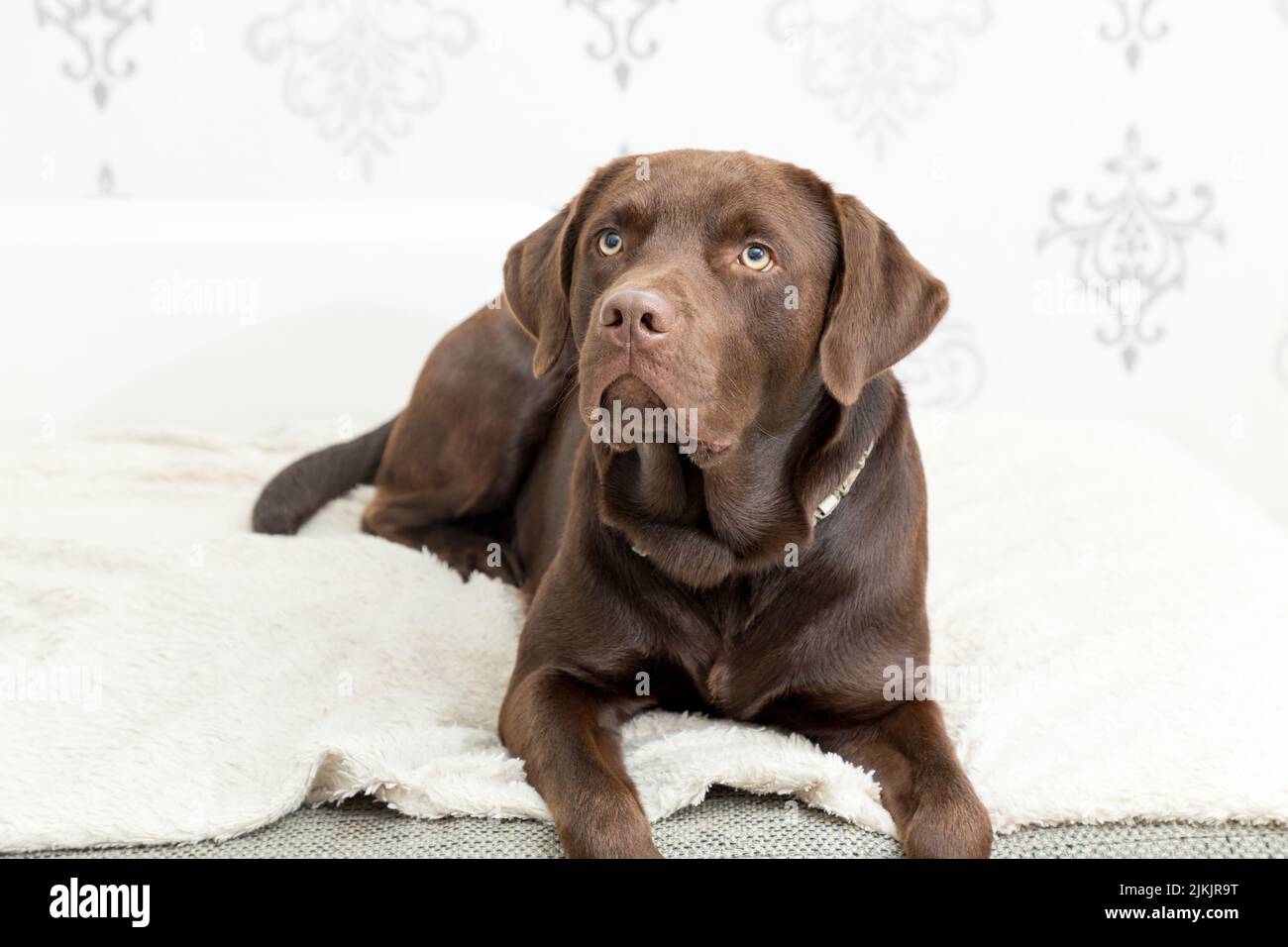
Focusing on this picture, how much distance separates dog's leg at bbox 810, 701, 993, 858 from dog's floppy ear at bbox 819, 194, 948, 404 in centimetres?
48

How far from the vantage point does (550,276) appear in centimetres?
210

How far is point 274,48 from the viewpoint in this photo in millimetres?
3867

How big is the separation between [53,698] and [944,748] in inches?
52.1

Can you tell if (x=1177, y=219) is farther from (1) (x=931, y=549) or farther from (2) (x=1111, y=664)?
(2) (x=1111, y=664)

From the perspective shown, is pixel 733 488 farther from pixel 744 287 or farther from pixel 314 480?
pixel 314 480

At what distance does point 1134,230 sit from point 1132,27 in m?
0.60

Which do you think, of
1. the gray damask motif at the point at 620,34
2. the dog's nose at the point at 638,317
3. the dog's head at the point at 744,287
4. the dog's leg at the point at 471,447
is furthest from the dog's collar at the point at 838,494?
the gray damask motif at the point at 620,34

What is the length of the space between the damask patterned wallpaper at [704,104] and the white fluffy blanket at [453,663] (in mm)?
1196

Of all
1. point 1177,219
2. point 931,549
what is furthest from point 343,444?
point 1177,219

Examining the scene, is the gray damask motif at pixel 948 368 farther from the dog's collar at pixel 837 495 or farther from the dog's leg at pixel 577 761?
the dog's leg at pixel 577 761

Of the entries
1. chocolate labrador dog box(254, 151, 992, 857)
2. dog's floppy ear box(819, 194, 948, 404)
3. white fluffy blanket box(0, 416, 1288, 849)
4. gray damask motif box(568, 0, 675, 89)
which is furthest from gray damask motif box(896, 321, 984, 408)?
dog's floppy ear box(819, 194, 948, 404)

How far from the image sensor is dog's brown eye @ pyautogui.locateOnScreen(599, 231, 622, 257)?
192 cm

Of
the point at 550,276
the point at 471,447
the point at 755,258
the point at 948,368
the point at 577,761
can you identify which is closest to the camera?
the point at 577,761

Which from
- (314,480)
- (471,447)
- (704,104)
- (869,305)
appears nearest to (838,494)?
(869,305)
